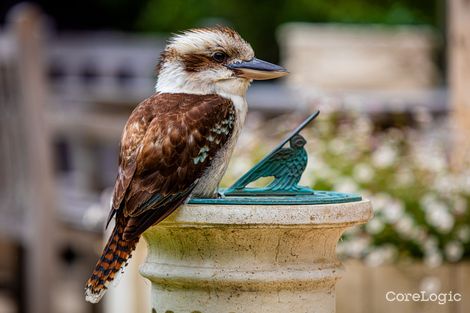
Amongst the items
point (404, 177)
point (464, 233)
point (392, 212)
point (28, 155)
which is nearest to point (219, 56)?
point (392, 212)

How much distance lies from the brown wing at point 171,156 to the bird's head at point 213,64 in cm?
9

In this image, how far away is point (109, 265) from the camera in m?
3.13

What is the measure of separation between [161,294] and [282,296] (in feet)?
1.14

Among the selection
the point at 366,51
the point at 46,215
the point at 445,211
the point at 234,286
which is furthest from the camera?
the point at 366,51

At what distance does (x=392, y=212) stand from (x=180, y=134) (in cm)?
224

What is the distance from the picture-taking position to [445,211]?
528 cm

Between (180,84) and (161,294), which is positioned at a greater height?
(180,84)

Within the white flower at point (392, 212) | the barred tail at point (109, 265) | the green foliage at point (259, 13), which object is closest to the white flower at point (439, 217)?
the white flower at point (392, 212)

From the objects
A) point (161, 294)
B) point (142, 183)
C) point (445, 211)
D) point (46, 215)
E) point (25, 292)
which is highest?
point (142, 183)

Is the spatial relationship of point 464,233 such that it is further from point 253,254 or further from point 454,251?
point 253,254

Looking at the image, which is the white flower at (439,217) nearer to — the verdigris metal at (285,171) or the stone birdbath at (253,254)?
the verdigris metal at (285,171)

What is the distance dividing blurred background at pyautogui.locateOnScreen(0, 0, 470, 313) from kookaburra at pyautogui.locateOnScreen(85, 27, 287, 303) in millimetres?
1931

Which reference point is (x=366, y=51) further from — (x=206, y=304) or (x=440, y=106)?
(x=206, y=304)

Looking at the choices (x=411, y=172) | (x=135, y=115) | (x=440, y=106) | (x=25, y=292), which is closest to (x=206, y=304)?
(x=135, y=115)
